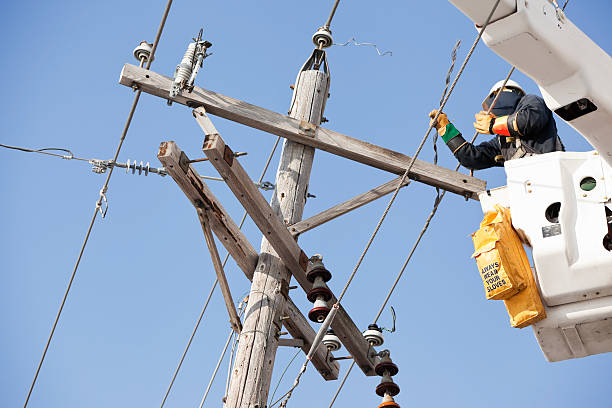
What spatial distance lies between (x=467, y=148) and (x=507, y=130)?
80 centimetres

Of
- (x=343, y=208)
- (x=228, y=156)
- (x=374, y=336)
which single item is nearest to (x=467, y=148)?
(x=343, y=208)

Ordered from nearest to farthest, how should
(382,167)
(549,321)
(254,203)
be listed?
(549,321) → (254,203) → (382,167)

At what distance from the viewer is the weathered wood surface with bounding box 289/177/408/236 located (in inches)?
264

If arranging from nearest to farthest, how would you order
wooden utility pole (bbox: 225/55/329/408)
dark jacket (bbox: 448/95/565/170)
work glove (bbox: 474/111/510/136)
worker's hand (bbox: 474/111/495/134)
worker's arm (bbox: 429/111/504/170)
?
1. wooden utility pole (bbox: 225/55/329/408)
2. dark jacket (bbox: 448/95/565/170)
3. work glove (bbox: 474/111/510/136)
4. worker's hand (bbox: 474/111/495/134)
5. worker's arm (bbox: 429/111/504/170)

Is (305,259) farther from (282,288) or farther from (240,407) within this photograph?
(240,407)

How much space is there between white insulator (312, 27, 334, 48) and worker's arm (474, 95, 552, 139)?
1.43 m

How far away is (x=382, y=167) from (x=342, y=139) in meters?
0.40

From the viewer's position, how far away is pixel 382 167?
7242mm

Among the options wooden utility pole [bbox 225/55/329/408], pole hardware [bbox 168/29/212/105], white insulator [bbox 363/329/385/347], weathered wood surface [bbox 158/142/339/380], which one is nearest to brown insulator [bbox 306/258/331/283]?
wooden utility pole [bbox 225/55/329/408]

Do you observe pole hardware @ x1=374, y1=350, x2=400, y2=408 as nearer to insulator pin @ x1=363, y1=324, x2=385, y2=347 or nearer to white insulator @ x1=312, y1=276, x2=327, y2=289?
insulator pin @ x1=363, y1=324, x2=385, y2=347

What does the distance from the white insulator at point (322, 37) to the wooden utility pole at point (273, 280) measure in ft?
0.76

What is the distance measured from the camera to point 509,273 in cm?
585

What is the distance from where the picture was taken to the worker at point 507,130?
22.5 ft

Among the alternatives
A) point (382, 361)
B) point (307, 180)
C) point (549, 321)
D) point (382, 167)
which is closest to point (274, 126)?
point (307, 180)
